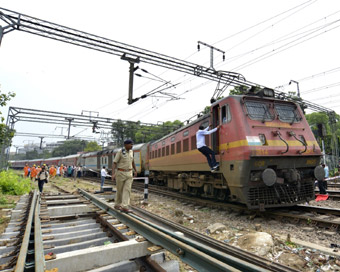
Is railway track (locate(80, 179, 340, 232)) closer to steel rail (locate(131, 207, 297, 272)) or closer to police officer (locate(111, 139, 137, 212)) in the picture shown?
steel rail (locate(131, 207, 297, 272))

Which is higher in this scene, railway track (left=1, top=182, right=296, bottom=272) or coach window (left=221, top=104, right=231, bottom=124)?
coach window (left=221, top=104, right=231, bottom=124)

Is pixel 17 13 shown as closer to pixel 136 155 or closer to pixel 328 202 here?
pixel 136 155

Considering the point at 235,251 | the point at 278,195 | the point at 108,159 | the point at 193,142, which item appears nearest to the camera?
the point at 235,251

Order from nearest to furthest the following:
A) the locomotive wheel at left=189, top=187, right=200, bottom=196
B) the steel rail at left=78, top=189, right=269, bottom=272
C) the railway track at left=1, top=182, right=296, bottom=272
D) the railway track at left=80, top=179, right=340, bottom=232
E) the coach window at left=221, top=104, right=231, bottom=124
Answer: the steel rail at left=78, top=189, right=269, bottom=272 → the railway track at left=1, top=182, right=296, bottom=272 → the railway track at left=80, top=179, right=340, bottom=232 → the coach window at left=221, top=104, right=231, bottom=124 → the locomotive wheel at left=189, top=187, right=200, bottom=196

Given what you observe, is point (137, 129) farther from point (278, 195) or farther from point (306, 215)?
point (306, 215)

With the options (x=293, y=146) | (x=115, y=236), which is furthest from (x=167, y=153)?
(x=115, y=236)

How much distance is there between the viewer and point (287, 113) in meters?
7.06

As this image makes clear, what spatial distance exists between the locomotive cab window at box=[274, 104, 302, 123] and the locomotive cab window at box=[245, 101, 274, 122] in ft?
1.18

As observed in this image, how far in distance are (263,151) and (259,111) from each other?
144cm

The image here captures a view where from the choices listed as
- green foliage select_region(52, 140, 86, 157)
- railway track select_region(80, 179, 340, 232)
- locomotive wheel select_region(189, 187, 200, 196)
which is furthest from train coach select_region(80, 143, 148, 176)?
green foliage select_region(52, 140, 86, 157)

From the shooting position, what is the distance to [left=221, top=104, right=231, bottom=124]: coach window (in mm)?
Result: 6583

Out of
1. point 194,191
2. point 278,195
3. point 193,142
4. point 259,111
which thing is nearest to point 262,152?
point 278,195

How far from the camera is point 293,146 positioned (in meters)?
6.26

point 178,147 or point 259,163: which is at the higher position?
point 178,147
